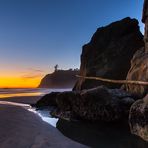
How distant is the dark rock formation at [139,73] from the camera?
11.8m

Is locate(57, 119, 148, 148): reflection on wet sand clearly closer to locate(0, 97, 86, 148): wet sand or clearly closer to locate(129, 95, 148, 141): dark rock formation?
locate(129, 95, 148, 141): dark rock formation

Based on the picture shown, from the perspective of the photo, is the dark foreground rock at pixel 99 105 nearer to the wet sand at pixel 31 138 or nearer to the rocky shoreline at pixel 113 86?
the rocky shoreline at pixel 113 86

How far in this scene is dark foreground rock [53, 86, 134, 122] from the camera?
11.0 meters

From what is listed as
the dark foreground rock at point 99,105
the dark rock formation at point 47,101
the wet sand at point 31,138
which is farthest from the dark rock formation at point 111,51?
the wet sand at point 31,138

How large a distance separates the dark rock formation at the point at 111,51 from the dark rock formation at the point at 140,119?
879cm

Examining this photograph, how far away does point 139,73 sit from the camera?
12719 mm

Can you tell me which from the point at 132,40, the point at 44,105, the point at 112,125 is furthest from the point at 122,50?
the point at 112,125

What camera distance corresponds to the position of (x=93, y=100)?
1164cm

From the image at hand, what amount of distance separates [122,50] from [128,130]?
11.0m

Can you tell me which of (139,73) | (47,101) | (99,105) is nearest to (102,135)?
(99,105)

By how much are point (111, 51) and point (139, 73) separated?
788 centimetres

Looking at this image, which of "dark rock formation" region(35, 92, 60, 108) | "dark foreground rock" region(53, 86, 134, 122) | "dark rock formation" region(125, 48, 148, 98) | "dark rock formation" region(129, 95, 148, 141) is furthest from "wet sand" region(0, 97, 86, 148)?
"dark rock formation" region(35, 92, 60, 108)

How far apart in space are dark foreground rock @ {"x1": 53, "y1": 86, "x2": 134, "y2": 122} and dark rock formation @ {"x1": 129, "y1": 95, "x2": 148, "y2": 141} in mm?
1939

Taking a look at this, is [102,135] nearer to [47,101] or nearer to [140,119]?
[140,119]
